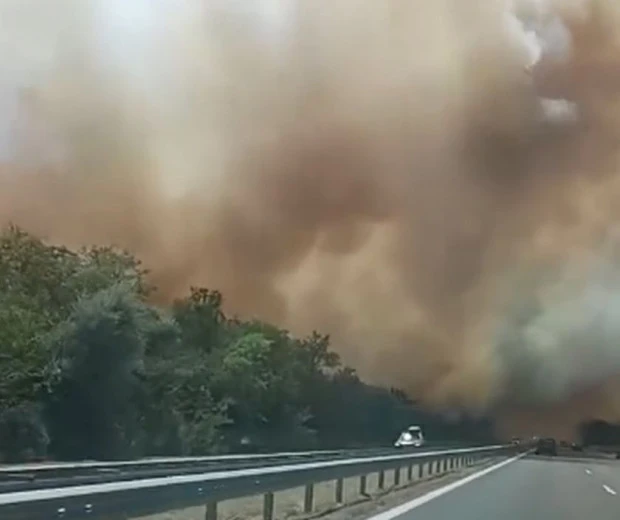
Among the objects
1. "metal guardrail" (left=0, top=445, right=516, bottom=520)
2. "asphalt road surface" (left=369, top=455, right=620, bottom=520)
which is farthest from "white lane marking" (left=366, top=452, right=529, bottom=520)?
"metal guardrail" (left=0, top=445, right=516, bottom=520)

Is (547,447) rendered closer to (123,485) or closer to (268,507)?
(268,507)

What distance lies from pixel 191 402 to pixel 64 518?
65.9 meters

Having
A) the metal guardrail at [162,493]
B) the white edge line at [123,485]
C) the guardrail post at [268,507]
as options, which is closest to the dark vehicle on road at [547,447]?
the metal guardrail at [162,493]

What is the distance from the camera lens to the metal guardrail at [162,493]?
8094 millimetres

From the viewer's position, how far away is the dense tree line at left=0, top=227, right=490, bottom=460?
168ft

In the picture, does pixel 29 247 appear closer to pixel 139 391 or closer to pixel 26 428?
pixel 139 391

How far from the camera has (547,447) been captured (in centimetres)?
7781

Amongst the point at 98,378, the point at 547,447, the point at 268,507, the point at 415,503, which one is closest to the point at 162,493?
the point at 268,507

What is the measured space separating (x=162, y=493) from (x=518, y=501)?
42.3 ft

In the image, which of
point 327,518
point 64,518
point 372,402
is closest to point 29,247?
point 372,402

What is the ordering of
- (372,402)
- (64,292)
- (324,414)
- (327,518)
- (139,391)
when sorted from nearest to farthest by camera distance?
(327,518), (139,391), (64,292), (324,414), (372,402)

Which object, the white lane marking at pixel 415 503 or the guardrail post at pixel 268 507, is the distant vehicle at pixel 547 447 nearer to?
the white lane marking at pixel 415 503

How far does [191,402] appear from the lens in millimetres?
73812

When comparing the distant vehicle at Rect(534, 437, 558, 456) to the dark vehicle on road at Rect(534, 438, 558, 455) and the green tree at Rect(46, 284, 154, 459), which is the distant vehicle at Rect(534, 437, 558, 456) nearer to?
the dark vehicle on road at Rect(534, 438, 558, 455)
